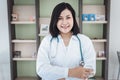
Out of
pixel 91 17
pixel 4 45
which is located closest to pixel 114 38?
pixel 91 17

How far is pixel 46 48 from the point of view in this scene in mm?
1259

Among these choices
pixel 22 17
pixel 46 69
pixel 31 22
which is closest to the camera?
pixel 46 69

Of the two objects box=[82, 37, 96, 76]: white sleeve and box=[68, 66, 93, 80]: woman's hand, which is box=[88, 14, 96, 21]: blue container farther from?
box=[68, 66, 93, 80]: woman's hand

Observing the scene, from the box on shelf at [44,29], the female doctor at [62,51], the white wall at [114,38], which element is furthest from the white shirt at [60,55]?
the white wall at [114,38]

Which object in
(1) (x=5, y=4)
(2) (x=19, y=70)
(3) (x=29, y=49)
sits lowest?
(2) (x=19, y=70)

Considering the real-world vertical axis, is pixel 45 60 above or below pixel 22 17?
below

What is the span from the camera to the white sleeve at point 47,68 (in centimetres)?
120

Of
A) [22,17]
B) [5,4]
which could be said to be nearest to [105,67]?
[22,17]

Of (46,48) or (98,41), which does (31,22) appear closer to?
(98,41)

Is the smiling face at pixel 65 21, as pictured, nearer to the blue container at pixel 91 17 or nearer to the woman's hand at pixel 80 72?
the woman's hand at pixel 80 72

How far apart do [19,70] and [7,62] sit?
9.3 inches

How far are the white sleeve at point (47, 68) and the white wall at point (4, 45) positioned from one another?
214 centimetres

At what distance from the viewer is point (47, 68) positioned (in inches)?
47.9

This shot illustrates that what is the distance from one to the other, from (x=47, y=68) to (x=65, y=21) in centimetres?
31
